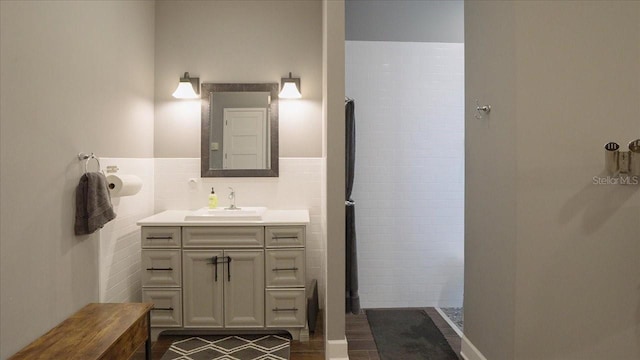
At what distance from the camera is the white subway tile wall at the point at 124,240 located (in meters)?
2.76

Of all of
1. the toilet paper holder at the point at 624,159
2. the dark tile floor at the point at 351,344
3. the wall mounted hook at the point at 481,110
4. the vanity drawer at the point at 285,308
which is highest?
the wall mounted hook at the point at 481,110

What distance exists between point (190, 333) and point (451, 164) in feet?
8.65

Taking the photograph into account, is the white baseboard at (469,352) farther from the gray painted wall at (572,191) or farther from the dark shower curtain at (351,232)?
the dark shower curtain at (351,232)

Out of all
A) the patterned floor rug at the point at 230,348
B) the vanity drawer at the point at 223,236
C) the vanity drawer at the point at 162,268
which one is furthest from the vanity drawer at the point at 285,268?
the vanity drawer at the point at 162,268

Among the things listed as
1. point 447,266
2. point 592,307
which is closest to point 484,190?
point 592,307

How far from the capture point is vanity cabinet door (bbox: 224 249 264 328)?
2945mm

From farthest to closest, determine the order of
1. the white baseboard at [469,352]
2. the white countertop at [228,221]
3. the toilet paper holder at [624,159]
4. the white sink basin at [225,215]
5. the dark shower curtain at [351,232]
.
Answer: the dark shower curtain at [351,232]
the white sink basin at [225,215]
the white countertop at [228,221]
the white baseboard at [469,352]
the toilet paper holder at [624,159]

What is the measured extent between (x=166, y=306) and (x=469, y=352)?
6.82 feet

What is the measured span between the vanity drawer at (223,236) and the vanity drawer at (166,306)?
366 millimetres

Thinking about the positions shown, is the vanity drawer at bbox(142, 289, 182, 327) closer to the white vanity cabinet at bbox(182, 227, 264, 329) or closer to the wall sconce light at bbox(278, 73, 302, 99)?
the white vanity cabinet at bbox(182, 227, 264, 329)

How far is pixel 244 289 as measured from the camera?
295cm

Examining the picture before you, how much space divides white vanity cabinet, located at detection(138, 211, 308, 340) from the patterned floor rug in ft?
0.33

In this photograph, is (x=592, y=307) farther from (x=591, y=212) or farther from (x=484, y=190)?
(x=484, y=190)

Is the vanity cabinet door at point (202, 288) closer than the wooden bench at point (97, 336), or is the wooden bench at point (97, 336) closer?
the wooden bench at point (97, 336)
